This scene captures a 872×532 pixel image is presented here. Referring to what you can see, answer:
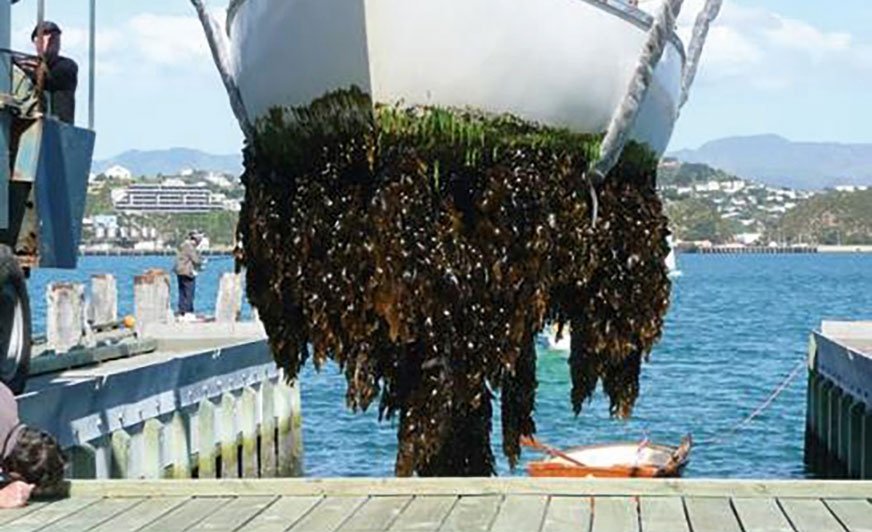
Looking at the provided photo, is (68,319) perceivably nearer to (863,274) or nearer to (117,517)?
(117,517)

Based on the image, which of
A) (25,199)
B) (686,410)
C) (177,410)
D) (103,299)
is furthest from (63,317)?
(686,410)

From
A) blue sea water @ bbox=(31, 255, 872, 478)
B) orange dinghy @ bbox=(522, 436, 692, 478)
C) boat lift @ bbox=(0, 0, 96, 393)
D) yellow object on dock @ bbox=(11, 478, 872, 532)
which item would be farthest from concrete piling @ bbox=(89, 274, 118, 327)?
yellow object on dock @ bbox=(11, 478, 872, 532)

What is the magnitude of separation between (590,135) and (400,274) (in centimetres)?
126

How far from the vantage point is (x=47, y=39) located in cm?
1661

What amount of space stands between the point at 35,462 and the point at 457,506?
2315mm

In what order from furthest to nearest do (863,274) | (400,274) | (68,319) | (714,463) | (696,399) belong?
(863,274) → (696,399) → (714,463) → (68,319) → (400,274)

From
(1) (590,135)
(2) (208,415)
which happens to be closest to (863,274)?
(2) (208,415)

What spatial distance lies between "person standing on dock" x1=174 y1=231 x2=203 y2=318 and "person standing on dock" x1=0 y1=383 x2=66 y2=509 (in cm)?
2236

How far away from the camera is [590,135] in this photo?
9969 millimetres

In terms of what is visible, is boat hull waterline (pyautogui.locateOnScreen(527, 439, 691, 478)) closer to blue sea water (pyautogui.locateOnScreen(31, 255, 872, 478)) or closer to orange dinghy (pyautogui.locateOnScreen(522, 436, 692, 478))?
orange dinghy (pyautogui.locateOnScreen(522, 436, 692, 478))

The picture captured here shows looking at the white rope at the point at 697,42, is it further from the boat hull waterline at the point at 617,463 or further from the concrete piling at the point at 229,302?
the concrete piling at the point at 229,302

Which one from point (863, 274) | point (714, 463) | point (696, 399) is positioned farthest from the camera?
point (863, 274)

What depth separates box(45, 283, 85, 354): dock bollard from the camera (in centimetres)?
2045

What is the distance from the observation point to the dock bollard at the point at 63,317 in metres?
20.5
